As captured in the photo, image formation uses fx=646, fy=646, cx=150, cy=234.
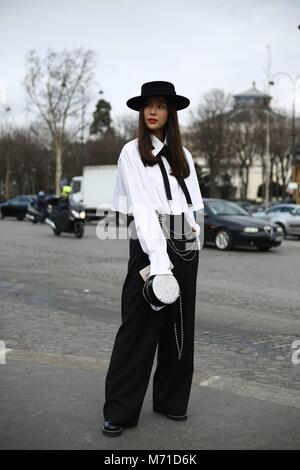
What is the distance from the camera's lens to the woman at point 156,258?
3.50 m

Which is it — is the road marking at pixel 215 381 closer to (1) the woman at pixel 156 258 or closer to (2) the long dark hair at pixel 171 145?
(1) the woman at pixel 156 258

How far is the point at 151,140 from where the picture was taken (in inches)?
144

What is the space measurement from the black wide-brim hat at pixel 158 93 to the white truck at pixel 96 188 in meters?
33.0

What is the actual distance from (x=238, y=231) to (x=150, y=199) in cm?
1411

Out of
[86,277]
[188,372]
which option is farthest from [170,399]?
[86,277]

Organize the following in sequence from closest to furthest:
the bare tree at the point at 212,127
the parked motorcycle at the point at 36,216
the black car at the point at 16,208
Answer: the parked motorcycle at the point at 36,216 < the black car at the point at 16,208 < the bare tree at the point at 212,127

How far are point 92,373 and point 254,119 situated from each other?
59683mm

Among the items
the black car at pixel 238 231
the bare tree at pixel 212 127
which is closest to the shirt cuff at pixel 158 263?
the black car at pixel 238 231

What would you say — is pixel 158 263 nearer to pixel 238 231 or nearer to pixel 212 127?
pixel 238 231

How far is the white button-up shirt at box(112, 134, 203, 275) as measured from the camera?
11.2ft

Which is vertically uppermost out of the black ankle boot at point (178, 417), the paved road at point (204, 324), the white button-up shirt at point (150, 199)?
the white button-up shirt at point (150, 199)

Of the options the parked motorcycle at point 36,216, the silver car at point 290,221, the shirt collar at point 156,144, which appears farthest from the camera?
the parked motorcycle at point 36,216

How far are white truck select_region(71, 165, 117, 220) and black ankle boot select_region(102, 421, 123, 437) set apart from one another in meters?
33.3

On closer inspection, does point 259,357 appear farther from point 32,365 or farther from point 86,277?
point 86,277
